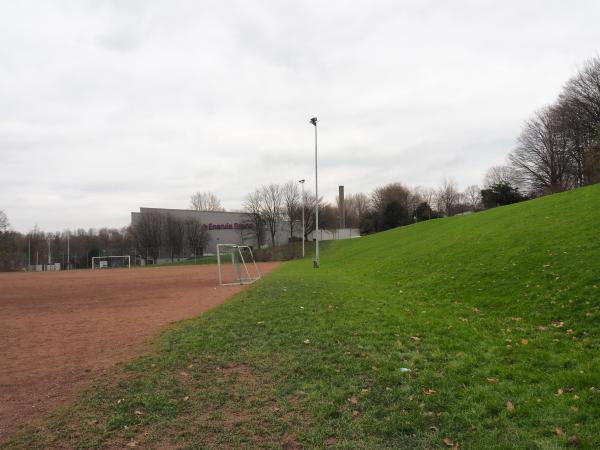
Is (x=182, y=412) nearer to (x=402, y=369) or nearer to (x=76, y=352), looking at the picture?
(x=402, y=369)

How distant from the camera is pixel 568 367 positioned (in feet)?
18.6

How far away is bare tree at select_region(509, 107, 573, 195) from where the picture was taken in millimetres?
57344

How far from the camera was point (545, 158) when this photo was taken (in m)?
61.0

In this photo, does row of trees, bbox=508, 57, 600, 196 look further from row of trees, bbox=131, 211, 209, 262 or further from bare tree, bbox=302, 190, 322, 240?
row of trees, bbox=131, 211, 209, 262

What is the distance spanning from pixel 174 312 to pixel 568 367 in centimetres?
1172

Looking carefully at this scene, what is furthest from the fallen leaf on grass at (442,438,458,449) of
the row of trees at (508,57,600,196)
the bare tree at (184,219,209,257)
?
the bare tree at (184,219,209,257)

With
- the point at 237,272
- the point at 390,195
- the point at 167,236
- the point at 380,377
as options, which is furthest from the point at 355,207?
the point at 380,377

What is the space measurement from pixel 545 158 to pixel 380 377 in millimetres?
64930

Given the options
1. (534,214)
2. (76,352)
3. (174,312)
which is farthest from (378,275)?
(76,352)

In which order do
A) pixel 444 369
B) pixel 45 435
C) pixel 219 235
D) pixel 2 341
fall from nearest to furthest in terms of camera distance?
pixel 45 435 → pixel 444 369 → pixel 2 341 → pixel 219 235

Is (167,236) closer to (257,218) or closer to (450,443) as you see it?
(257,218)

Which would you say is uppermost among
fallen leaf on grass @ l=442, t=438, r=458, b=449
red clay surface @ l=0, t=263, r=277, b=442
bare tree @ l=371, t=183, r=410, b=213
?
bare tree @ l=371, t=183, r=410, b=213

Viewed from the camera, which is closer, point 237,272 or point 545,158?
point 237,272

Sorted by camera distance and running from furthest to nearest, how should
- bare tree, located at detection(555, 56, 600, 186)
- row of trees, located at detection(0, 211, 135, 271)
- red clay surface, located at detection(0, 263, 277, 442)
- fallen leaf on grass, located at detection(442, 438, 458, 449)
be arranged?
row of trees, located at detection(0, 211, 135, 271) < bare tree, located at detection(555, 56, 600, 186) < red clay surface, located at detection(0, 263, 277, 442) < fallen leaf on grass, located at detection(442, 438, 458, 449)
